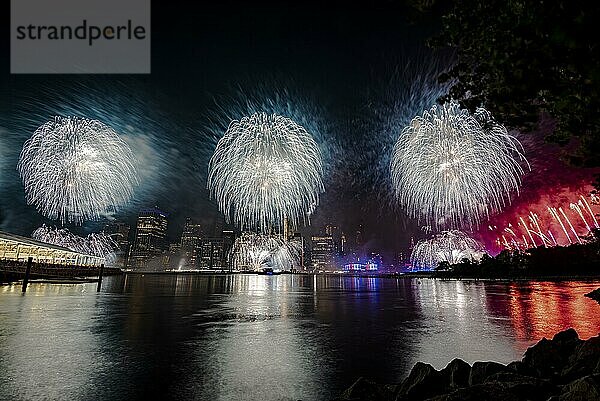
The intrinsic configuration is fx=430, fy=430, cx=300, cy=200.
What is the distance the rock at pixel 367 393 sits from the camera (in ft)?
24.6

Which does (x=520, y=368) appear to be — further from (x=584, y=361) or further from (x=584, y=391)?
(x=584, y=391)

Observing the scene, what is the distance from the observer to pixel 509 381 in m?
7.21

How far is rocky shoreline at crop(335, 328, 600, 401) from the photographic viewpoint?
6.36 metres

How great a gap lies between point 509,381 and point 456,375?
1.37 m

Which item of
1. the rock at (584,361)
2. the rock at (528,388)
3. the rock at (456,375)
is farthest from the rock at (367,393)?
the rock at (584,361)

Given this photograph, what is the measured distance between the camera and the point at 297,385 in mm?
9633

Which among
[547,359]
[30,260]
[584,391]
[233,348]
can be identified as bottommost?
[233,348]

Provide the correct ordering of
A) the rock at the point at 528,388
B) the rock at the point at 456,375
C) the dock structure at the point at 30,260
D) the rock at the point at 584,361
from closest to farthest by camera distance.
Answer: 1. the rock at the point at 528,388
2. the rock at the point at 584,361
3. the rock at the point at 456,375
4. the dock structure at the point at 30,260

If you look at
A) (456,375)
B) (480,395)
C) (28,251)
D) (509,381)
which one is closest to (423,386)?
(456,375)

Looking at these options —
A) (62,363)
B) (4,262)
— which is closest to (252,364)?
(62,363)

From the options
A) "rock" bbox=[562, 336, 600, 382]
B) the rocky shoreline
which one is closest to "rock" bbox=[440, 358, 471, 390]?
the rocky shoreline

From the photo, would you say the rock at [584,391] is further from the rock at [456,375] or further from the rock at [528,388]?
the rock at [456,375]

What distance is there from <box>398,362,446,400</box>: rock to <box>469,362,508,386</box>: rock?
→ 0.69 meters

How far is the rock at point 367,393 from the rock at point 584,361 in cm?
338
